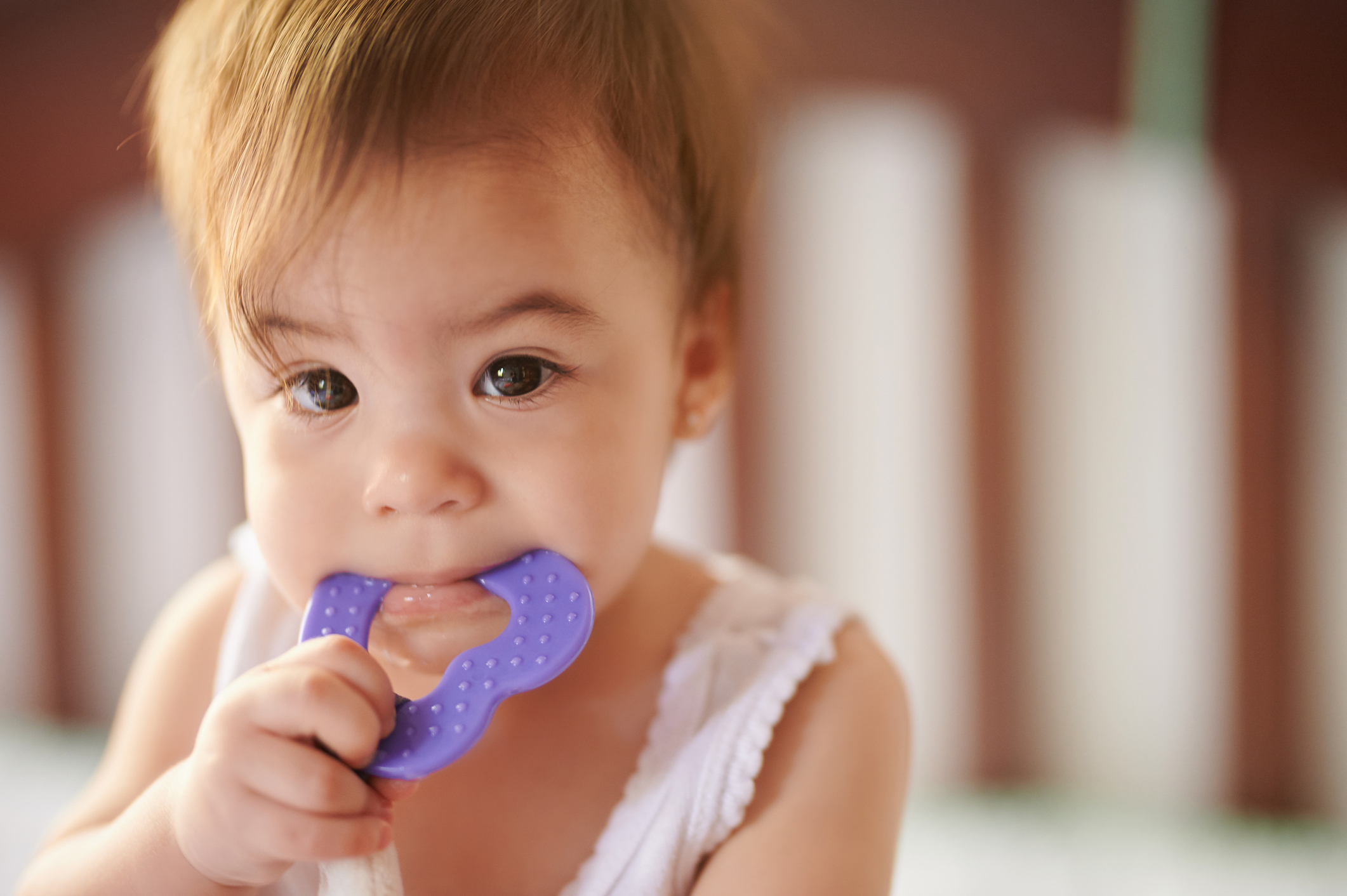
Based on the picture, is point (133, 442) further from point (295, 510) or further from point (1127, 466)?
point (1127, 466)

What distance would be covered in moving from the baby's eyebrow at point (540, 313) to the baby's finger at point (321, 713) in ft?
0.49

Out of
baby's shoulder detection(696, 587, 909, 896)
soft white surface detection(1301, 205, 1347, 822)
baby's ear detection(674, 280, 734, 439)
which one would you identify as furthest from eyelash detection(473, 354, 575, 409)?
soft white surface detection(1301, 205, 1347, 822)

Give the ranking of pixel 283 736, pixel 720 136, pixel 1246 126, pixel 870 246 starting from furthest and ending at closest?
pixel 870 246 → pixel 1246 126 → pixel 720 136 → pixel 283 736

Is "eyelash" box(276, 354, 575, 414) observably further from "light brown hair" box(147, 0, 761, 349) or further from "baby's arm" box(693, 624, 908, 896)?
"baby's arm" box(693, 624, 908, 896)

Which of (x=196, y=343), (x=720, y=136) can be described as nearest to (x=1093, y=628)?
(x=720, y=136)

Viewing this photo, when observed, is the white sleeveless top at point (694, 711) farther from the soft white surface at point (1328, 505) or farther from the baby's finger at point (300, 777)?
the soft white surface at point (1328, 505)

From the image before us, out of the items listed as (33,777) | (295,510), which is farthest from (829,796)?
(33,777)

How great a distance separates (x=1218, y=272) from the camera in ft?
3.09

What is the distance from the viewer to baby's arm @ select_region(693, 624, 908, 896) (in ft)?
1.60

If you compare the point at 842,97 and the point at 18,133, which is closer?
the point at 842,97

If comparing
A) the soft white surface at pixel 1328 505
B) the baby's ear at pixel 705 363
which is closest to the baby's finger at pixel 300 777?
the baby's ear at pixel 705 363

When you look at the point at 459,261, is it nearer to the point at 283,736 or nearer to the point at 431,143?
the point at 431,143

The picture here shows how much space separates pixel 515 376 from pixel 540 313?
3cm

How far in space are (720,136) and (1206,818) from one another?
79 cm
